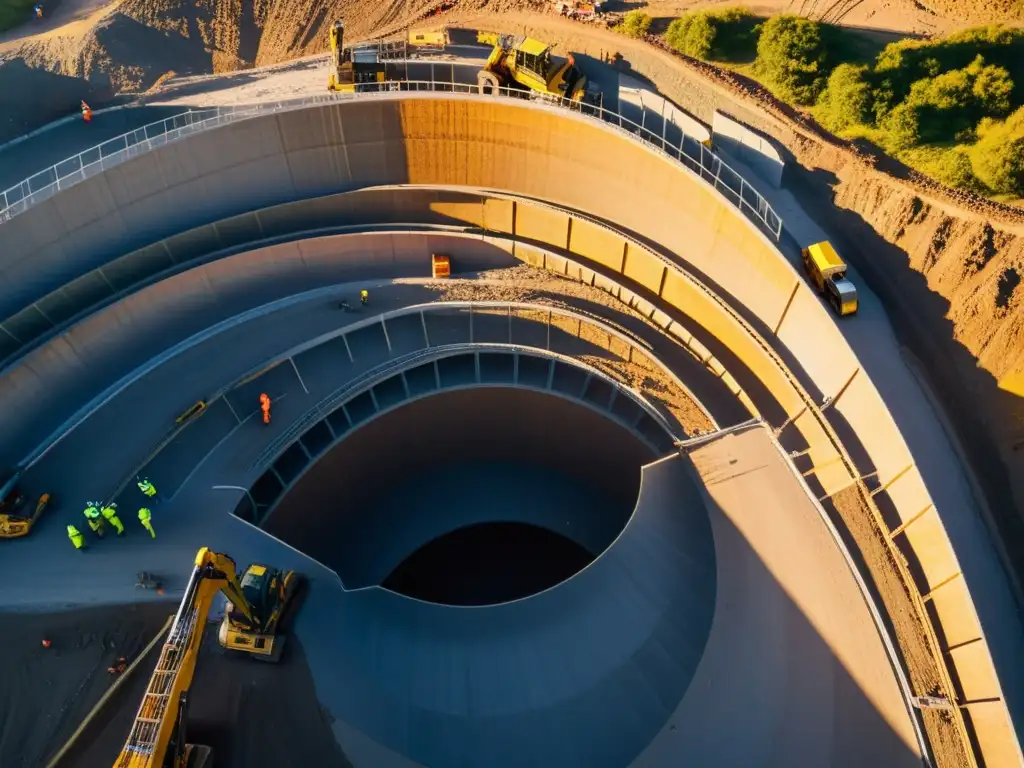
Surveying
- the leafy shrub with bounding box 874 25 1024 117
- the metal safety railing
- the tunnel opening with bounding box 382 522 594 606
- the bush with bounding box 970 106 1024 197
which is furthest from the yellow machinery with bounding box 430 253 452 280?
the bush with bounding box 970 106 1024 197

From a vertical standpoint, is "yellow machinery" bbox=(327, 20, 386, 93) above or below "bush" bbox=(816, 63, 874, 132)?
above

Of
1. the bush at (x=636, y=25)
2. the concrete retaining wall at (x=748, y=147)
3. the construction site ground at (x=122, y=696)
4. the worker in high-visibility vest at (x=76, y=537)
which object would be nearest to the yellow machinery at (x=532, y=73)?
the bush at (x=636, y=25)

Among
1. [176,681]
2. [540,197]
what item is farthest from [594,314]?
[176,681]

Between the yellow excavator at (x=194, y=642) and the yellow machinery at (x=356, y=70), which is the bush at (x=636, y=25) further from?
the yellow excavator at (x=194, y=642)

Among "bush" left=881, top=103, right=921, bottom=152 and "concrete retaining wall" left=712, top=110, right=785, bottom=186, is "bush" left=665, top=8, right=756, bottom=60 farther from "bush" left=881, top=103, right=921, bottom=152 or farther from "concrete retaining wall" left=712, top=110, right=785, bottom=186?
"bush" left=881, top=103, right=921, bottom=152

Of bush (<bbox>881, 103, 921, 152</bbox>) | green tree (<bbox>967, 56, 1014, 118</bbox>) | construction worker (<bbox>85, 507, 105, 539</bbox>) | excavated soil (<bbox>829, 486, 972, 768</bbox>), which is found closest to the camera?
excavated soil (<bbox>829, 486, 972, 768</bbox>)

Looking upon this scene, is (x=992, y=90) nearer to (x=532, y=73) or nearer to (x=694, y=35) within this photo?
(x=694, y=35)
